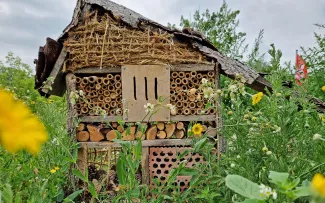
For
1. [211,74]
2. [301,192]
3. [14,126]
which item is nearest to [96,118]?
[211,74]

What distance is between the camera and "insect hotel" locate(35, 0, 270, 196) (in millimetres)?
3916

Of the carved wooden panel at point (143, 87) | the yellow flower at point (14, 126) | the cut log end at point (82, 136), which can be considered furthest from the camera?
the cut log end at point (82, 136)

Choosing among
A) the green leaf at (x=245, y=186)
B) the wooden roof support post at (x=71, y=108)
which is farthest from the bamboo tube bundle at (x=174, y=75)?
the green leaf at (x=245, y=186)

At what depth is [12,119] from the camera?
279 mm

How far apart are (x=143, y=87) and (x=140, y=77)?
0.35 feet

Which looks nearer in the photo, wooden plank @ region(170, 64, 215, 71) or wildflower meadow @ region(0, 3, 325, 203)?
wildflower meadow @ region(0, 3, 325, 203)

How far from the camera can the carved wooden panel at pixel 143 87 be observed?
3.91 m

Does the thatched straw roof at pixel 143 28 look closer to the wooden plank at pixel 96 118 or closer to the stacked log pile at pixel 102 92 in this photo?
the stacked log pile at pixel 102 92

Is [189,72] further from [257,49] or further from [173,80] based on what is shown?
[257,49]

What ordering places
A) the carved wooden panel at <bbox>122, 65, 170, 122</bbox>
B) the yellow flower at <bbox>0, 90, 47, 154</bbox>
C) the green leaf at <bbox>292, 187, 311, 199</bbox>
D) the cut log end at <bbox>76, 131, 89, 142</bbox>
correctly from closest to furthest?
the yellow flower at <bbox>0, 90, 47, 154</bbox>
the green leaf at <bbox>292, 187, 311, 199</bbox>
the carved wooden panel at <bbox>122, 65, 170, 122</bbox>
the cut log end at <bbox>76, 131, 89, 142</bbox>

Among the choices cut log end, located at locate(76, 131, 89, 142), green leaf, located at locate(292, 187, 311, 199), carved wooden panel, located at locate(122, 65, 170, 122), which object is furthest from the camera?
cut log end, located at locate(76, 131, 89, 142)

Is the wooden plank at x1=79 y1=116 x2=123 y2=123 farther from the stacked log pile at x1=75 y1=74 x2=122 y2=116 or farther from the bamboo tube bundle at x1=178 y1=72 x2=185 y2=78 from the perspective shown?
the bamboo tube bundle at x1=178 y1=72 x2=185 y2=78

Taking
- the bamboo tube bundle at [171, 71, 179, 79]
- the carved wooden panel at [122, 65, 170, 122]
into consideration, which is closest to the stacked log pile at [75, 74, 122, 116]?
the carved wooden panel at [122, 65, 170, 122]

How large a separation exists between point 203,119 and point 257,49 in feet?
13.0
